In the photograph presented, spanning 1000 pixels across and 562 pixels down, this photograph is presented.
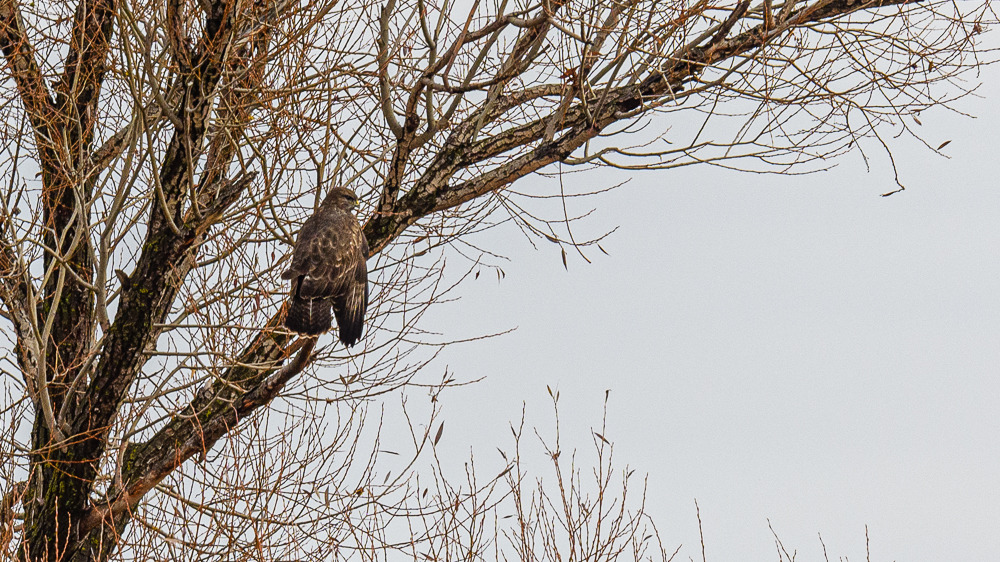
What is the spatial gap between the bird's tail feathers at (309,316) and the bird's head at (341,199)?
3.22ft

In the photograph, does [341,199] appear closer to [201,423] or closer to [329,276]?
[329,276]

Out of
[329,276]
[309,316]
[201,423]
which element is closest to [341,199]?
[329,276]

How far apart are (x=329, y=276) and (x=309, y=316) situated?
0.35 meters

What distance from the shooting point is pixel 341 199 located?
22.7 feet

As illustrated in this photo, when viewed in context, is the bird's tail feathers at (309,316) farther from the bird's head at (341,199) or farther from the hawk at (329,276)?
the bird's head at (341,199)

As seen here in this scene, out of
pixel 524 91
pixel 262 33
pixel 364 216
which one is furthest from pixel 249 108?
pixel 524 91

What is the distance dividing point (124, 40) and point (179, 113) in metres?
0.56

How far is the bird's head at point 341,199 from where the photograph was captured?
22.6 ft

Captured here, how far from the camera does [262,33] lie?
690cm

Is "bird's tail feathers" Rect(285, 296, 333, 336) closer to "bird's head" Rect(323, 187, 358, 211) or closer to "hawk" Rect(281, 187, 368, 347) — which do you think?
"hawk" Rect(281, 187, 368, 347)

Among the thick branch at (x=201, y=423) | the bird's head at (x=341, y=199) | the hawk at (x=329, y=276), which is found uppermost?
the bird's head at (x=341, y=199)

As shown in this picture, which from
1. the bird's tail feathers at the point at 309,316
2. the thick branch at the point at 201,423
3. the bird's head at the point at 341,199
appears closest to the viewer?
the bird's tail feathers at the point at 309,316

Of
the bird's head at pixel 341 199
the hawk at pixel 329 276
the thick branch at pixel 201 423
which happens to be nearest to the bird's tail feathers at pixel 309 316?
the hawk at pixel 329 276

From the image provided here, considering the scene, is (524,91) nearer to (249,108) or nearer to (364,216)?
(364,216)
